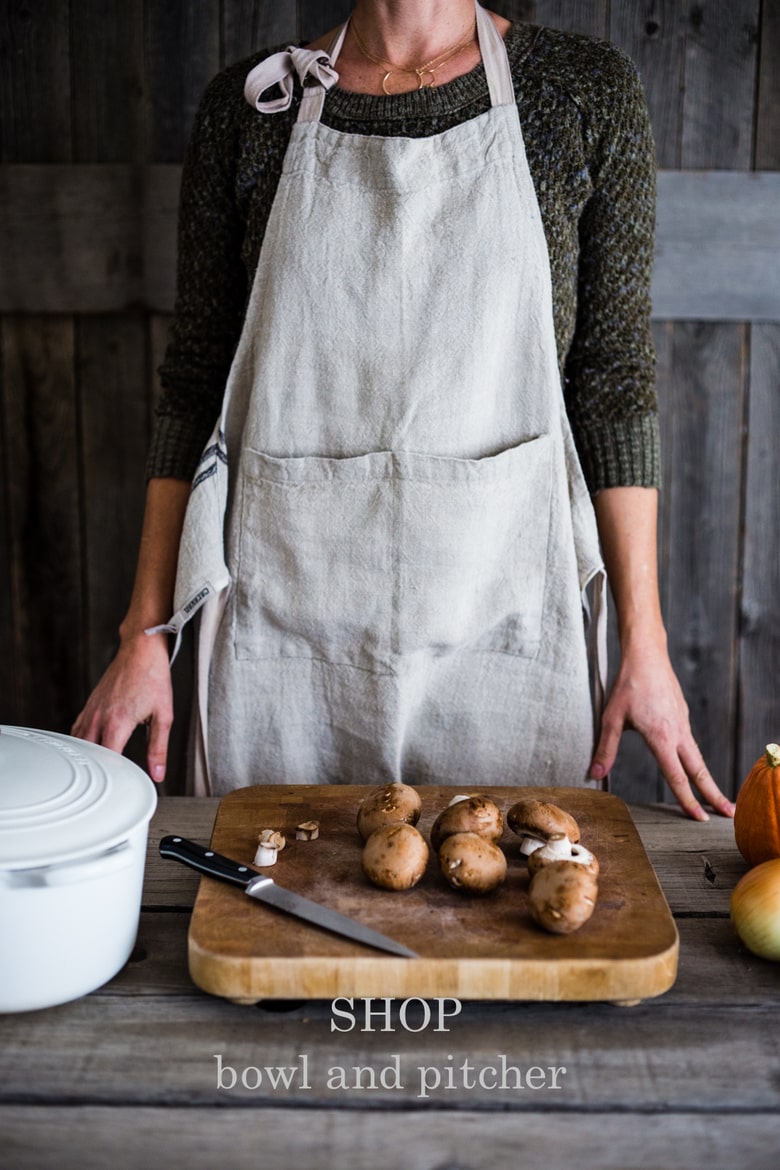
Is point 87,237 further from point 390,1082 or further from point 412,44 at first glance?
point 390,1082

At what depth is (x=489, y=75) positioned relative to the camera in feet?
3.86

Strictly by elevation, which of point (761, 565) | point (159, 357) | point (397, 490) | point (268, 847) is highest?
point (159, 357)

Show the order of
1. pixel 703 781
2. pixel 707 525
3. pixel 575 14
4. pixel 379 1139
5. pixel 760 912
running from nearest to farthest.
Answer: pixel 379 1139 < pixel 760 912 < pixel 703 781 < pixel 575 14 < pixel 707 525

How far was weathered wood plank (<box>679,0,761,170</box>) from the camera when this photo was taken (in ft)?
5.49

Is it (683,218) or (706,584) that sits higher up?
(683,218)

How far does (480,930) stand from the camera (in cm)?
76

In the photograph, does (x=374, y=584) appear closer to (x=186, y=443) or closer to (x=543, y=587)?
(x=543, y=587)

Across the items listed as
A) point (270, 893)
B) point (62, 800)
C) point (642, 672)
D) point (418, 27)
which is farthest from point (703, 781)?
point (418, 27)

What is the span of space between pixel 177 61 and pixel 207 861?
4.44ft

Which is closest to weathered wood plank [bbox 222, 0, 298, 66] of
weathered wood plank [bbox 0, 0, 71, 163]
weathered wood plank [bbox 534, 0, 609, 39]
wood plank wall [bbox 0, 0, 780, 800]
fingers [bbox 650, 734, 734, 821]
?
wood plank wall [bbox 0, 0, 780, 800]

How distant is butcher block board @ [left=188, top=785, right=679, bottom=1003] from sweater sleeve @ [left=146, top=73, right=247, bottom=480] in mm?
590

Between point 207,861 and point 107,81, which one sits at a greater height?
point 107,81

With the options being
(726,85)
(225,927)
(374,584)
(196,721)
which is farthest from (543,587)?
(726,85)

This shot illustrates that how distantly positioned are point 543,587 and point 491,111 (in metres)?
0.53
